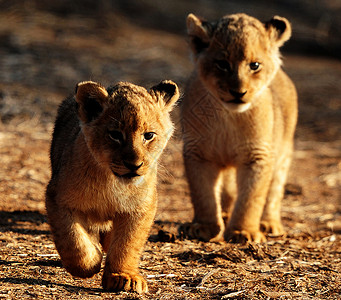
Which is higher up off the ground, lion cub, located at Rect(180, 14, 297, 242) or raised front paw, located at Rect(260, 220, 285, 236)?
lion cub, located at Rect(180, 14, 297, 242)

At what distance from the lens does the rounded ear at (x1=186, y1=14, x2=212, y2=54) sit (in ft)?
23.3

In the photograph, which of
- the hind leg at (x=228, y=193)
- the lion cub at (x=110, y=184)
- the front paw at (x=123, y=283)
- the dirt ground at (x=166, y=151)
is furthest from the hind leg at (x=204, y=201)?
the front paw at (x=123, y=283)

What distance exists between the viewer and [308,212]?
342 inches

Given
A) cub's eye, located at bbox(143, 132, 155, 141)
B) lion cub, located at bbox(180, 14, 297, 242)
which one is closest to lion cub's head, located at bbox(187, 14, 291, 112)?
lion cub, located at bbox(180, 14, 297, 242)

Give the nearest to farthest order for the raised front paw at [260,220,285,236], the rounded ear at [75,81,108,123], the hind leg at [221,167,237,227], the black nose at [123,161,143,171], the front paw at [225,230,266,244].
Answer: the black nose at [123,161,143,171]
the rounded ear at [75,81,108,123]
the front paw at [225,230,266,244]
the hind leg at [221,167,237,227]
the raised front paw at [260,220,285,236]

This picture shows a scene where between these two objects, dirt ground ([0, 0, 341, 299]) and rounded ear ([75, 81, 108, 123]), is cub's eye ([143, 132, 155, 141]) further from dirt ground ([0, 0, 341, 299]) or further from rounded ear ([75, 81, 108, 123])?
dirt ground ([0, 0, 341, 299])

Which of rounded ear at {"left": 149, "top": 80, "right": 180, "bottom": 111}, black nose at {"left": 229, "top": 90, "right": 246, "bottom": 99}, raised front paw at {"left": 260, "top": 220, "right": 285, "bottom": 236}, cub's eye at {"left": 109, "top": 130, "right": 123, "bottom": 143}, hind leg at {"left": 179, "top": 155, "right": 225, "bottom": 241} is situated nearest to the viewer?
cub's eye at {"left": 109, "top": 130, "right": 123, "bottom": 143}

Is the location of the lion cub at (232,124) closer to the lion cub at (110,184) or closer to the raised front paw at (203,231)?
the raised front paw at (203,231)

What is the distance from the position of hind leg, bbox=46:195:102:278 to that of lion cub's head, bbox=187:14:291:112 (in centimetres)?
243

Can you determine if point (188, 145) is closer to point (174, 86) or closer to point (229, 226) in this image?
point (229, 226)

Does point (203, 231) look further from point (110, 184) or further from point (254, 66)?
point (110, 184)

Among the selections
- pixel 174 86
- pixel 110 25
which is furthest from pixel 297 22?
pixel 174 86

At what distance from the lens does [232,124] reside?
683 centimetres

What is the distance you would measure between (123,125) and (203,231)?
2.45 metres
